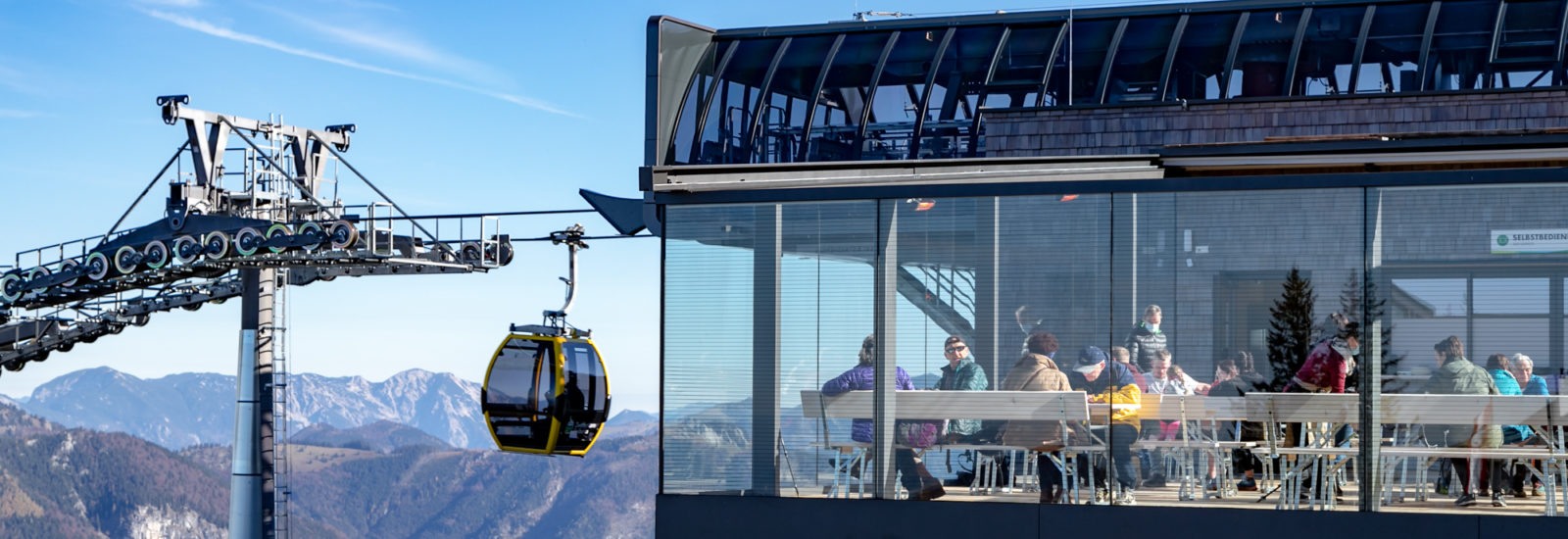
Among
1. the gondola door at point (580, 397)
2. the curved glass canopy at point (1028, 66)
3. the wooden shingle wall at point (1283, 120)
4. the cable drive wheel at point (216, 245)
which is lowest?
the gondola door at point (580, 397)

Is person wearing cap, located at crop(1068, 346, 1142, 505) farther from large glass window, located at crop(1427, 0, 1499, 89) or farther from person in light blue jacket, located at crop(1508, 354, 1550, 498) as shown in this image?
large glass window, located at crop(1427, 0, 1499, 89)

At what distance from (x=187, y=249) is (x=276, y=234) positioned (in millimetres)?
3146

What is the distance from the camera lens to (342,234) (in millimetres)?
37500

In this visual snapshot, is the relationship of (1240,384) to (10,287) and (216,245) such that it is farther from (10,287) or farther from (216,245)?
(10,287)

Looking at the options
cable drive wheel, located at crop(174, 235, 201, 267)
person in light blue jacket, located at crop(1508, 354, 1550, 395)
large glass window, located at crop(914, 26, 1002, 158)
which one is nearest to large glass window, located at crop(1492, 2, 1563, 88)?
large glass window, located at crop(914, 26, 1002, 158)

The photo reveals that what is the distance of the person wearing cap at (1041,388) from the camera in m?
11.8

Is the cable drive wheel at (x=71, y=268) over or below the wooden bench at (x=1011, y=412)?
over

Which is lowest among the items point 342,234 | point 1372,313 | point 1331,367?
point 1331,367

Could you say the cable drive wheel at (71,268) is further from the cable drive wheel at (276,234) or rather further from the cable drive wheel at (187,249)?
the cable drive wheel at (276,234)

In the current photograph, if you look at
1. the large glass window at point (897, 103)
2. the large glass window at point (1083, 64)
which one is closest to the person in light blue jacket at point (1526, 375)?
the large glass window at point (1083, 64)

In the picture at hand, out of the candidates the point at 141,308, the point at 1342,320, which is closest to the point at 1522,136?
the point at 1342,320

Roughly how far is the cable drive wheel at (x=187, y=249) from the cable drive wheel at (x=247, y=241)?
1864 millimetres

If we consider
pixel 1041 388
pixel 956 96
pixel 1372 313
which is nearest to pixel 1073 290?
pixel 1041 388

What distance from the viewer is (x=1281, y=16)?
805 inches
